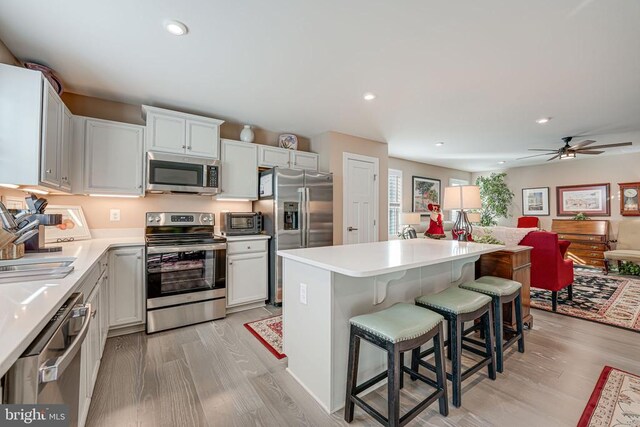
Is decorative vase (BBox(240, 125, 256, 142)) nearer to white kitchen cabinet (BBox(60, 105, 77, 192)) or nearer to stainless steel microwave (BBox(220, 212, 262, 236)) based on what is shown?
stainless steel microwave (BBox(220, 212, 262, 236))

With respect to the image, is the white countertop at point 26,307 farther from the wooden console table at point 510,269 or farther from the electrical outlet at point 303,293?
the wooden console table at point 510,269

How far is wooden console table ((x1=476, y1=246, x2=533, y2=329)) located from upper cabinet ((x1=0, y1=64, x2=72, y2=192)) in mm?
3742

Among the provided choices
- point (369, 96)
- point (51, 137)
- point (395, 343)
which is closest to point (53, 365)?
point (395, 343)

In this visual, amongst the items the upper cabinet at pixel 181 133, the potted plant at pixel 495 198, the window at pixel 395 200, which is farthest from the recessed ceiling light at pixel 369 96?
the potted plant at pixel 495 198

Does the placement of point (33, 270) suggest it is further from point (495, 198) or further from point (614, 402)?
point (495, 198)

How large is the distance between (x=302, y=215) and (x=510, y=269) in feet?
7.58

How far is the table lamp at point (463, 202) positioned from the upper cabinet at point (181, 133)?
2731 mm

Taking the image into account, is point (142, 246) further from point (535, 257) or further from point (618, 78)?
point (618, 78)

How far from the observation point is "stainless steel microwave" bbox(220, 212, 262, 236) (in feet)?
11.2

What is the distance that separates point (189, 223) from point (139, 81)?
1.46 meters

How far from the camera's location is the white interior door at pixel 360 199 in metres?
4.31

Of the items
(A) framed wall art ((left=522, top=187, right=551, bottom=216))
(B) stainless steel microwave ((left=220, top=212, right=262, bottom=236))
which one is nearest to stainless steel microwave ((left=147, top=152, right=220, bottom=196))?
(B) stainless steel microwave ((left=220, top=212, right=262, bottom=236))

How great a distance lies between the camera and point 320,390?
173 centimetres

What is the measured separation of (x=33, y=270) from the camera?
138cm
